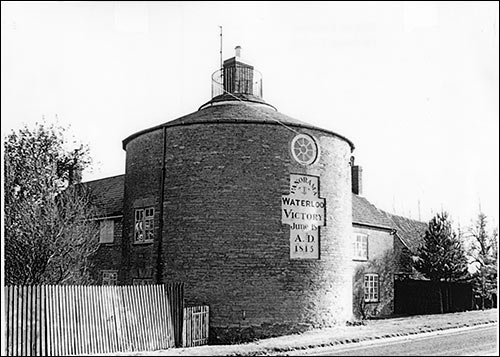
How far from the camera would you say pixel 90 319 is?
17578mm

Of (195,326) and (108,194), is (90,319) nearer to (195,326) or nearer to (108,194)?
(195,326)

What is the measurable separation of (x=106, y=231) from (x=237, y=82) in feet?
34.2

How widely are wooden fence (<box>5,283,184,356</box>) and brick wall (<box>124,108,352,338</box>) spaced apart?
6.21 feet

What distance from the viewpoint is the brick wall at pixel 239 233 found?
2148 centimetres

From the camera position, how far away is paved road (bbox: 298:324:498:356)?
17547 mm

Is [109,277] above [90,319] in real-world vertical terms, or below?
above

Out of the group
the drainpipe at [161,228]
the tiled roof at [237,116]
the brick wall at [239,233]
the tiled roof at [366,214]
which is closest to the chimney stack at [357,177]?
the tiled roof at [366,214]

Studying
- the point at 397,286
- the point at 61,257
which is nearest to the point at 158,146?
the point at 61,257

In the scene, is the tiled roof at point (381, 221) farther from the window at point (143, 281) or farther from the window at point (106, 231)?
the window at point (143, 281)

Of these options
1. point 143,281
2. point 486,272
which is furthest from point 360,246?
point 143,281

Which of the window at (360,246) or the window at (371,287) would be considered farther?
the window at (371,287)

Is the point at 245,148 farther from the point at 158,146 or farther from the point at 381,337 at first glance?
the point at 381,337

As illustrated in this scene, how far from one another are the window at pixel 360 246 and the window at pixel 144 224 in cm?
1213

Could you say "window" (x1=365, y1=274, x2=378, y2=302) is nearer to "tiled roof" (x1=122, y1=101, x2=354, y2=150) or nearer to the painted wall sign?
"tiled roof" (x1=122, y1=101, x2=354, y2=150)
